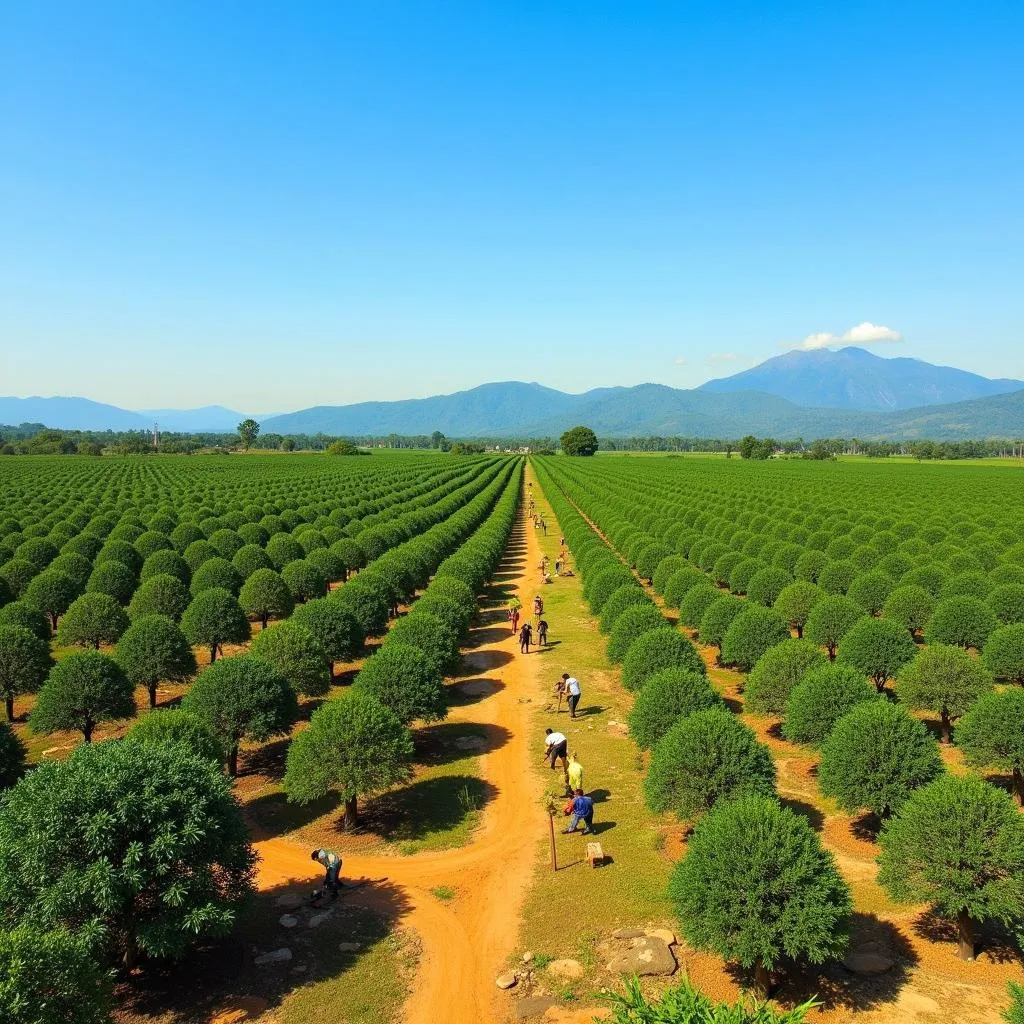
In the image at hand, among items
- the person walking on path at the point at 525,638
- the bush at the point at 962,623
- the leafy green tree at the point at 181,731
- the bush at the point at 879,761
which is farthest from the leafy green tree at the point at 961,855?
the person walking on path at the point at 525,638

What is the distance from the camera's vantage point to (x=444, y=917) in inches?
678

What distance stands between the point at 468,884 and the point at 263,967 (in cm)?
561

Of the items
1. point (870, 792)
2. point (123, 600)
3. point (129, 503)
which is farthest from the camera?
point (129, 503)

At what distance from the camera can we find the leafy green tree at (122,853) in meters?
13.2

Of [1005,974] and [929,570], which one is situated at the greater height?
[929,570]

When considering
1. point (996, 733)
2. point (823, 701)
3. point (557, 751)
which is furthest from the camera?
point (557, 751)

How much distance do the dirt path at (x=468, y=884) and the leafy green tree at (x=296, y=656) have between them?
7585 mm

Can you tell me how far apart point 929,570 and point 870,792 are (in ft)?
88.0

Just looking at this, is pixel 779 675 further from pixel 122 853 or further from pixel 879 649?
pixel 122 853

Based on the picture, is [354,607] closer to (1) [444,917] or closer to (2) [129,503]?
(1) [444,917]

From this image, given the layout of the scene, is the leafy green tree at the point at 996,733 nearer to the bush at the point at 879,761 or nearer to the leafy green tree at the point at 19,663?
the bush at the point at 879,761

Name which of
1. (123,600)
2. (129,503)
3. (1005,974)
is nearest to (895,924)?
(1005,974)

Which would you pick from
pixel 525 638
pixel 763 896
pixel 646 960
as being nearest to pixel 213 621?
pixel 525 638

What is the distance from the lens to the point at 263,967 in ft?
50.5
